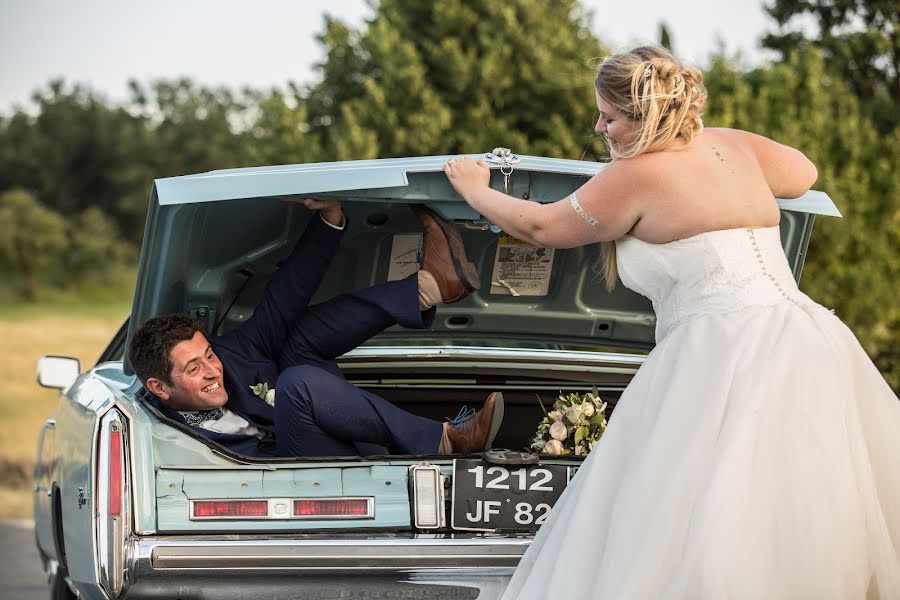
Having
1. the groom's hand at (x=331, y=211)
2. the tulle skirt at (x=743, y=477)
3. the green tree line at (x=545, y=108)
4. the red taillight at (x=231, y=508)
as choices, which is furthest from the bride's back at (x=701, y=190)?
the green tree line at (x=545, y=108)

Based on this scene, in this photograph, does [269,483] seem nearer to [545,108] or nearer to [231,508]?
[231,508]

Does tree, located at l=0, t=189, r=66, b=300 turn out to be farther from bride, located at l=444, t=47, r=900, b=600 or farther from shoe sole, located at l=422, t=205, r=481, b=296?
bride, located at l=444, t=47, r=900, b=600

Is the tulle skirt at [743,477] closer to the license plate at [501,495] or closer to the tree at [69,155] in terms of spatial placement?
the license plate at [501,495]

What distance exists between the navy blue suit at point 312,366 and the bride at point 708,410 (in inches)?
35.5

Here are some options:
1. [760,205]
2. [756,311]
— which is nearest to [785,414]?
[756,311]

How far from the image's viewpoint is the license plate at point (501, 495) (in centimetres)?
355

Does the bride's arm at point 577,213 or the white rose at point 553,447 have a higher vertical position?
the bride's arm at point 577,213

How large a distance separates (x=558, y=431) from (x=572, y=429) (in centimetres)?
7

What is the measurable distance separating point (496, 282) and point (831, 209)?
1461mm

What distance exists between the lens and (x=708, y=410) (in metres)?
3.07

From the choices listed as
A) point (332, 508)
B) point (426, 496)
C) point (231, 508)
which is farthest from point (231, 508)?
point (426, 496)

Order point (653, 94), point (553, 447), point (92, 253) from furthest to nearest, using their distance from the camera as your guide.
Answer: point (92, 253) → point (553, 447) → point (653, 94)

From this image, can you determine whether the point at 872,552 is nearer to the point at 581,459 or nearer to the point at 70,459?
the point at 581,459

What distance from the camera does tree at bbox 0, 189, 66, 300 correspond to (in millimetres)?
29672
